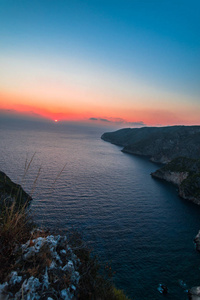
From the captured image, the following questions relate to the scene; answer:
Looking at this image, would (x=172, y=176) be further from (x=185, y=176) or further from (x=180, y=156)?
(x=180, y=156)

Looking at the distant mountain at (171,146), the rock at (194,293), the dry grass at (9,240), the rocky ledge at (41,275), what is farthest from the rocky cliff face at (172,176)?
the dry grass at (9,240)

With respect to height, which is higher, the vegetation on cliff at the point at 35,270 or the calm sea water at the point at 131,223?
the vegetation on cliff at the point at 35,270

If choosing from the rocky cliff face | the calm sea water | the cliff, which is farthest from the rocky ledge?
the rocky cliff face

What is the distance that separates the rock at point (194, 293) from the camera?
72.8ft

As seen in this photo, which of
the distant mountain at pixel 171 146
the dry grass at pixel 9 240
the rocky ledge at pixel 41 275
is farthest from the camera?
the distant mountain at pixel 171 146

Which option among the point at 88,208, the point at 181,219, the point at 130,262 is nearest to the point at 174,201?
the point at 181,219

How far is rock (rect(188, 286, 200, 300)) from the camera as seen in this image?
72.8 feet

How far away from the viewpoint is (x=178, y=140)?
511 ft

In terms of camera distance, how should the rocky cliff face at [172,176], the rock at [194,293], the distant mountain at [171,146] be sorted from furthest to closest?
1. the distant mountain at [171,146]
2. the rocky cliff face at [172,176]
3. the rock at [194,293]

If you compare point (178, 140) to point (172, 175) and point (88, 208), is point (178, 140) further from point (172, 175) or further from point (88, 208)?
point (88, 208)

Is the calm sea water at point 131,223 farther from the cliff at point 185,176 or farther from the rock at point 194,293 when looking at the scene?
the cliff at point 185,176

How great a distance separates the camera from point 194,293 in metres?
22.6

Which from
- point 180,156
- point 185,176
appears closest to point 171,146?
point 180,156

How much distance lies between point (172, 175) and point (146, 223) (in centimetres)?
4943
